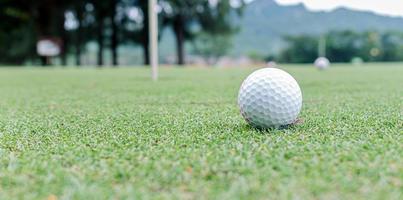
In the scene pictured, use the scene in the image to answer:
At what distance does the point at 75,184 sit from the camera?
106 centimetres

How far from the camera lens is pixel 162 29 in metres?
21.5

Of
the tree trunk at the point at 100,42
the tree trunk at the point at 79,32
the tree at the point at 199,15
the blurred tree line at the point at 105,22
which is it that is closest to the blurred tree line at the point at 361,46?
the tree at the point at 199,15

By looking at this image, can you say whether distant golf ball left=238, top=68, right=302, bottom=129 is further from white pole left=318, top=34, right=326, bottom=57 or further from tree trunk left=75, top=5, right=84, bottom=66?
white pole left=318, top=34, right=326, bottom=57

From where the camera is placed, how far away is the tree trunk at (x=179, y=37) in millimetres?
21625

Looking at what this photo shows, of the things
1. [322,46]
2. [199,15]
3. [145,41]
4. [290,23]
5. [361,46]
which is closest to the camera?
[199,15]

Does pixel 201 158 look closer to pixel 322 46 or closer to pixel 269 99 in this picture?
pixel 269 99

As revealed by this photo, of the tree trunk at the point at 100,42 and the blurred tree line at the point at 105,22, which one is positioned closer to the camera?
the blurred tree line at the point at 105,22

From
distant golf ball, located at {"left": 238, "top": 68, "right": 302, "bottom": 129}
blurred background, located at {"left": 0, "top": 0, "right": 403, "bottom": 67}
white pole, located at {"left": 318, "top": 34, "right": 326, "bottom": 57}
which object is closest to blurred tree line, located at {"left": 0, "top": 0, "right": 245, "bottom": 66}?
blurred background, located at {"left": 0, "top": 0, "right": 403, "bottom": 67}

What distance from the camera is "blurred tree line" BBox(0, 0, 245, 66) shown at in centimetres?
2133

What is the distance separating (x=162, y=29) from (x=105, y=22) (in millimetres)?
3148

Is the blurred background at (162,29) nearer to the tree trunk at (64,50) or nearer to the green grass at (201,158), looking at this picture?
the tree trunk at (64,50)

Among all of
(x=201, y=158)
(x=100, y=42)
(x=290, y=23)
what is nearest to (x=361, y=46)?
(x=290, y=23)

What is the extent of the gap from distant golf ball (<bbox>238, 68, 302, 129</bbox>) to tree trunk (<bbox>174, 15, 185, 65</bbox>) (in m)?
19.9

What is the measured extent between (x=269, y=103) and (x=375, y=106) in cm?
103
